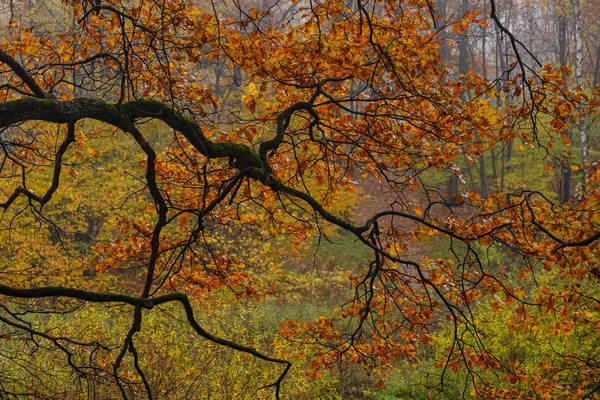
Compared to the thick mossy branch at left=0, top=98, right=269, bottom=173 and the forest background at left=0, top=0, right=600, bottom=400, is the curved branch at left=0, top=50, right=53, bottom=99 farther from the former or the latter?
the thick mossy branch at left=0, top=98, right=269, bottom=173

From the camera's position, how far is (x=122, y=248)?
616cm

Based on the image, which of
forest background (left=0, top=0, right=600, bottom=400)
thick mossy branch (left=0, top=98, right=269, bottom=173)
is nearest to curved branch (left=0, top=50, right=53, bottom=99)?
forest background (left=0, top=0, right=600, bottom=400)

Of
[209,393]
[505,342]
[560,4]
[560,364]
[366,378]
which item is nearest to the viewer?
[209,393]

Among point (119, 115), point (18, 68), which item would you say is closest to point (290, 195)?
point (119, 115)

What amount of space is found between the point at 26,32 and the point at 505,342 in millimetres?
9159

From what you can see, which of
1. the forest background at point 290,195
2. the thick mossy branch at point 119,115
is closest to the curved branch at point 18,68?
the forest background at point 290,195

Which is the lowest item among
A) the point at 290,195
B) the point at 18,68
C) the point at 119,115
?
the point at 119,115

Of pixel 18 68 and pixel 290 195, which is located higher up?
pixel 290 195

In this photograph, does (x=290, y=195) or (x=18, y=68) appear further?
(x=290, y=195)

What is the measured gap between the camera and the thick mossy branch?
134 inches

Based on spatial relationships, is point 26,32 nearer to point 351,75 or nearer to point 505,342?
point 351,75

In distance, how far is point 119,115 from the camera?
4.00 m

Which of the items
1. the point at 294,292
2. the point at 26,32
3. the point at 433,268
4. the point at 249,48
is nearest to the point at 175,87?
the point at 249,48

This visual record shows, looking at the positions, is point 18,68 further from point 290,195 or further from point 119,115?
point 290,195
